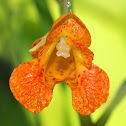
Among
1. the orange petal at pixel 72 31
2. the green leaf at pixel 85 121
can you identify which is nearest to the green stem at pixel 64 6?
the orange petal at pixel 72 31

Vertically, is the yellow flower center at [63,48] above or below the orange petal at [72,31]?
below

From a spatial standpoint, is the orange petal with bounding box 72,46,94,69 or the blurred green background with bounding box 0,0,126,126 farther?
the blurred green background with bounding box 0,0,126,126

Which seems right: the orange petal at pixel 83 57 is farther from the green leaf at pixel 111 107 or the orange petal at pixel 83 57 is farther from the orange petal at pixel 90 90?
the green leaf at pixel 111 107

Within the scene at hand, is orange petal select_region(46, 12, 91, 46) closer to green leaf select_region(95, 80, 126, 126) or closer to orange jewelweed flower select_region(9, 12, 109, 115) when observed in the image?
orange jewelweed flower select_region(9, 12, 109, 115)

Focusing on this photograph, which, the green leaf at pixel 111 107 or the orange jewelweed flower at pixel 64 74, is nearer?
the orange jewelweed flower at pixel 64 74

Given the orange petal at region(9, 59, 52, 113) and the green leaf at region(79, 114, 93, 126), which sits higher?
the orange petal at region(9, 59, 52, 113)

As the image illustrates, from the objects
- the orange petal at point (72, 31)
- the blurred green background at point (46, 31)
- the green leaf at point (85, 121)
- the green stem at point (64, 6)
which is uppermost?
the green stem at point (64, 6)

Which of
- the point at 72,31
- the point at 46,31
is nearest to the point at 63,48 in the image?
the point at 72,31

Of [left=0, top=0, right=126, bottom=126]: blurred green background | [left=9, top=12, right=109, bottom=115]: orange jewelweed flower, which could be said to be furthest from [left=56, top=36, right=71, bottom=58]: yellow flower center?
[left=0, top=0, right=126, bottom=126]: blurred green background
